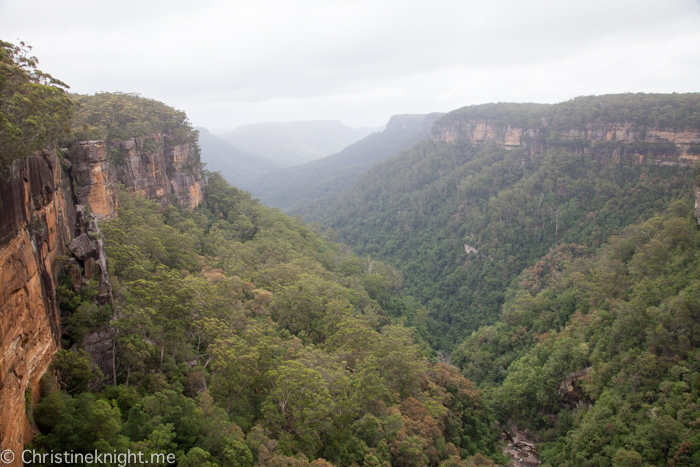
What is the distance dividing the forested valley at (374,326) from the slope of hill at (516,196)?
39cm


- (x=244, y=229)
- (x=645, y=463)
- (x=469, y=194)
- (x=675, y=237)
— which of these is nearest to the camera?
(x=645, y=463)

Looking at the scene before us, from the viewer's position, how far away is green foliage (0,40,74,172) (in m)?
11.9

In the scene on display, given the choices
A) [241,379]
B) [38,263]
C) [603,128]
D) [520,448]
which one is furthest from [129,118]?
[603,128]

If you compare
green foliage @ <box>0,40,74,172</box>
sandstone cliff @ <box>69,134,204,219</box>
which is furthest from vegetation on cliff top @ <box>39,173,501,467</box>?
green foliage @ <box>0,40,74,172</box>

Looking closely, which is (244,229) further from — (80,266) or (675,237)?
→ (675,237)

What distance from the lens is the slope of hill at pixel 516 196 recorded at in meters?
58.1

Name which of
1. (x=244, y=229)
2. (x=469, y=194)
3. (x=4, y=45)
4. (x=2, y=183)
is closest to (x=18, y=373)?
(x=2, y=183)

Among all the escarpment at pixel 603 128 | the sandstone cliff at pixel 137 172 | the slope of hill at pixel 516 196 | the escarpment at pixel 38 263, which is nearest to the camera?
the escarpment at pixel 38 263

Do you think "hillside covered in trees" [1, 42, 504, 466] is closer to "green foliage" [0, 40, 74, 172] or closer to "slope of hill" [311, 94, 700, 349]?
"green foliage" [0, 40, 74, 172]

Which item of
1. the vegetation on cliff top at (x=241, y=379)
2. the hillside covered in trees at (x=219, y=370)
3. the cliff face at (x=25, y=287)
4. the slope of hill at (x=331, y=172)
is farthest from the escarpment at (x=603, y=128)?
the cliff face at (x=25, y=287)

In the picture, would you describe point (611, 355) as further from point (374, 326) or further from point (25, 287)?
point (25, 287)

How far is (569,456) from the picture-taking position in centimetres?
2775

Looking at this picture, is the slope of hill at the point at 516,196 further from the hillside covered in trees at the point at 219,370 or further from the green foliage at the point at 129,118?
the green foliage at the point at 129,118

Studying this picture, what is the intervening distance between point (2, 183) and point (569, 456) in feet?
106
